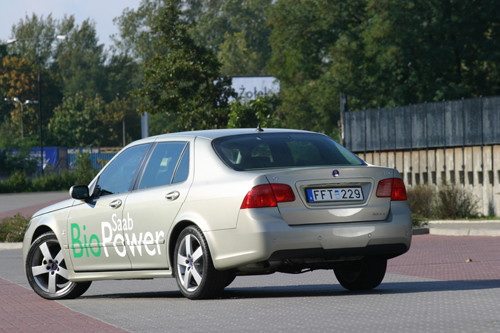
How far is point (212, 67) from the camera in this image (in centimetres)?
4406

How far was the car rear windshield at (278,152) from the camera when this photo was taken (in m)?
10.1

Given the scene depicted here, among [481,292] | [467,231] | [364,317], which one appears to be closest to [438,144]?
[467,231]

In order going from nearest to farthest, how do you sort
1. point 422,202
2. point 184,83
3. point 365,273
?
point 365,273 → point 422,202 → point 184,83

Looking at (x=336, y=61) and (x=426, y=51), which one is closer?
(x=426, y=51)

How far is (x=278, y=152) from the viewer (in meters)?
10.2

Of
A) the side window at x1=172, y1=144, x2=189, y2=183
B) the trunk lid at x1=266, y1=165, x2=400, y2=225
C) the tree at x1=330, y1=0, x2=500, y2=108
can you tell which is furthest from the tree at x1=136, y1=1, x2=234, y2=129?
the trunk lid at x1=266, y1=165, x2=400, y2=225

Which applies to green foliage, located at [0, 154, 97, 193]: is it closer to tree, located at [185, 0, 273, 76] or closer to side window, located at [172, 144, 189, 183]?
side window, located at [172, 144, 189, 183]

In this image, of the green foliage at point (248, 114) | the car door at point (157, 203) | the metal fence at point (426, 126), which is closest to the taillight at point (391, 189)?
the car door at point (157, 203)

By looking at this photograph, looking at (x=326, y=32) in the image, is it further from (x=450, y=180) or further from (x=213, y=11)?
(x=213, y=11)

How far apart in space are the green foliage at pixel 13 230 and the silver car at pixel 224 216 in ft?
42.0

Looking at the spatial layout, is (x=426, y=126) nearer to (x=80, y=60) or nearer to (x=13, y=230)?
(x=13, y=230)

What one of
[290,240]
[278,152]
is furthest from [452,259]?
[290,240]

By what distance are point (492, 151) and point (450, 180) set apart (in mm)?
1739

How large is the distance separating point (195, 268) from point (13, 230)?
49.8 feet
